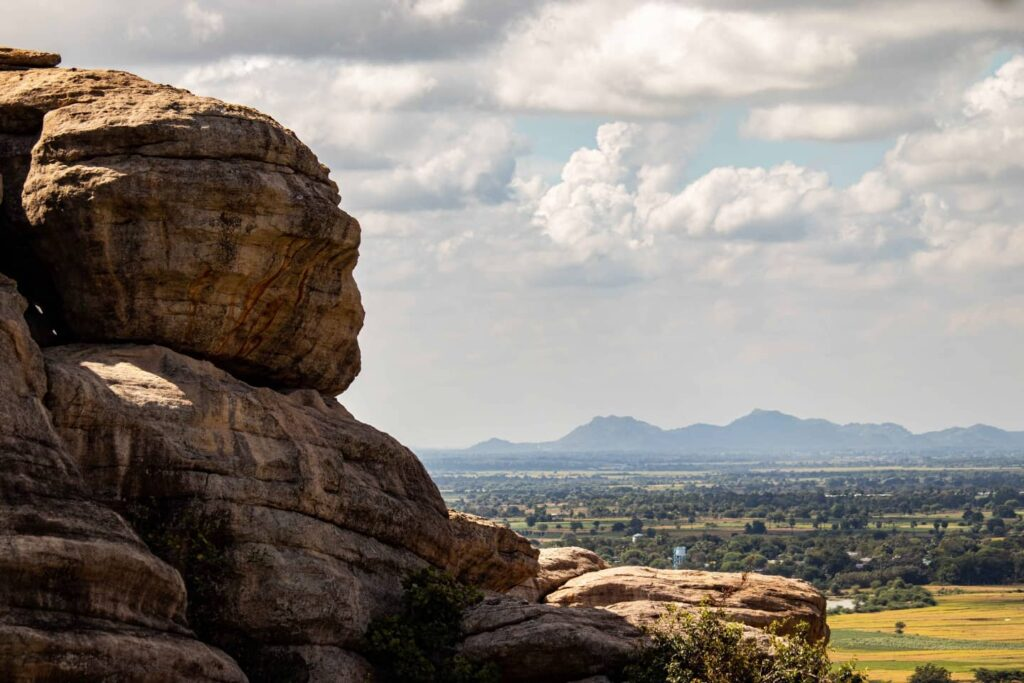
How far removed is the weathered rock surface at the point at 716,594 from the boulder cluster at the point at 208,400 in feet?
16.4

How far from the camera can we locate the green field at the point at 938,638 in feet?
459

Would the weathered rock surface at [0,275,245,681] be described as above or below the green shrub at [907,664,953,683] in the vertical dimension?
above

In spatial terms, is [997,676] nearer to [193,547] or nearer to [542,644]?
[542,644]

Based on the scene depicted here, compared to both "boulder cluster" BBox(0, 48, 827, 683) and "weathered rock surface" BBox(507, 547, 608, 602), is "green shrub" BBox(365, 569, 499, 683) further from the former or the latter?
"weathered rock surface" BBox(507, 547, 608, 602)

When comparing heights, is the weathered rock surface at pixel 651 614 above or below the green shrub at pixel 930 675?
above

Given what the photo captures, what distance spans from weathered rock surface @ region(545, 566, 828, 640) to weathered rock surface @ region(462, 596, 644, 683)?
30.3 ft

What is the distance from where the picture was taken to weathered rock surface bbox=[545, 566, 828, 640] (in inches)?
2195

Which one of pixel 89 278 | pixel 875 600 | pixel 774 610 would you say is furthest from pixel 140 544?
pixel 875 600

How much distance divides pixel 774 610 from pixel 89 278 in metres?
25.5

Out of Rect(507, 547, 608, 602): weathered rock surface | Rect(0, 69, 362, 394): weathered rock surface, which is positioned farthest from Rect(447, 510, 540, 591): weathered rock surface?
Rect(0, 69, 362, 394): weathered rock surface

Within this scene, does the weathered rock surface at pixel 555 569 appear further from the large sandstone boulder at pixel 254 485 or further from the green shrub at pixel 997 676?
the green shrub at pixel 997 676

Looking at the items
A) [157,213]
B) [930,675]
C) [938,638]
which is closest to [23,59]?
[157,213]

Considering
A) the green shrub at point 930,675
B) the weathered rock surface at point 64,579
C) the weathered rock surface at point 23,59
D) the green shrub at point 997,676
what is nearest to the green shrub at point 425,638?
the weathered rock surface at point 64,579

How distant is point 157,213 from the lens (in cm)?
4538
